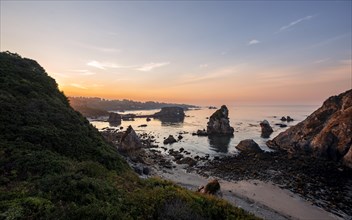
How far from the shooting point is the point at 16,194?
11.2m

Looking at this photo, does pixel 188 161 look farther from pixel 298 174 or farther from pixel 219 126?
pixel 219 126

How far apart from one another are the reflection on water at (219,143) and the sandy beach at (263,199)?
74.6 feet

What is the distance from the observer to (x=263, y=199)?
3178cm

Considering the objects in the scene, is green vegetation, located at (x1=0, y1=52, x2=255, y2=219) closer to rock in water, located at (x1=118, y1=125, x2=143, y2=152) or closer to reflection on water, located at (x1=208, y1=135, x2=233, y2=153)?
rock in water, located at (x1=118, y1=125, x2=143, y2=152)

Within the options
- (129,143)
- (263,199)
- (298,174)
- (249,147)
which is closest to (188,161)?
(129,143)

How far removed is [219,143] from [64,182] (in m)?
61.4

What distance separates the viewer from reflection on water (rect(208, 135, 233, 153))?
205 feet

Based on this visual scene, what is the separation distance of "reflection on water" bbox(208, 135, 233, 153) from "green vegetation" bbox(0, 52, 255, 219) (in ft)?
137

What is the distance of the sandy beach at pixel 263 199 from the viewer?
27453 mm

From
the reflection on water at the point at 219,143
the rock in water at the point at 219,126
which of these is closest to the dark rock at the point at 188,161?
the reflection on water at the point at 219,143

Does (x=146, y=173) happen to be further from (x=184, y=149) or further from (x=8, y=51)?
(x=8, y=51)

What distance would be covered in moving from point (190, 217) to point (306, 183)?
33242mm

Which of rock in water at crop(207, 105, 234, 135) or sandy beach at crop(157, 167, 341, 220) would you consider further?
rock in water at crop(207, 105, 234, 135)

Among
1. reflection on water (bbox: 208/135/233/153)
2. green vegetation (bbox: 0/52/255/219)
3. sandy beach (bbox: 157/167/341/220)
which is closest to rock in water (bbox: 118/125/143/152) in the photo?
sandy beach (bbox: 157/167/341/220)
